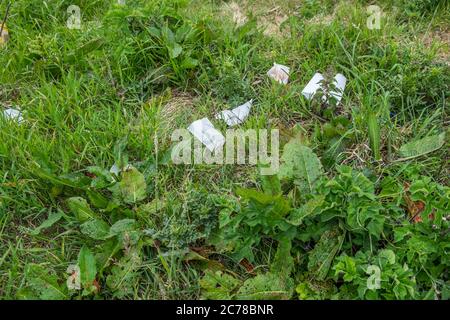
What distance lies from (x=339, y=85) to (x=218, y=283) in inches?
50.8

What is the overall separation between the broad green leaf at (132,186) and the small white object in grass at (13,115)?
750 mm

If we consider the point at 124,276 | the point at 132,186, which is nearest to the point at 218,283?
the point at 124,276

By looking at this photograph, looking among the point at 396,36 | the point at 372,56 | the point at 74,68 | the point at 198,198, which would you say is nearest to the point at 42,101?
the point at 74,68

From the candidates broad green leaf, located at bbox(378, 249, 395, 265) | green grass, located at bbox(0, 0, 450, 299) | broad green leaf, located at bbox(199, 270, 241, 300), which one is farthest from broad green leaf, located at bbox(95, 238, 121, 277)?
broad green leaf, located at bbox(378, 249, 395, 265)

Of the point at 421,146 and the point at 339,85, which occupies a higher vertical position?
the point at 339,85

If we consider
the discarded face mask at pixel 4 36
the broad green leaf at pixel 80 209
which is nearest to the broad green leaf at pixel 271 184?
the broad green leaf at pixel 80 209

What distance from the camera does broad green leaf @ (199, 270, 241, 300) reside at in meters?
2.25

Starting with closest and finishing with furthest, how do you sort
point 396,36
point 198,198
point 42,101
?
point 198,198, point 42,101, point 396,36

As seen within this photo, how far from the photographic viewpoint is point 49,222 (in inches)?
98.0

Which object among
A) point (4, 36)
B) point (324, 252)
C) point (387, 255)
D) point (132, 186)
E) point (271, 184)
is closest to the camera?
point (387, 255)

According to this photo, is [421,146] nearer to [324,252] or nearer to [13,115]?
[324,252]

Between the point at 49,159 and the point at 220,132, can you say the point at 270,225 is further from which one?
the point at 49,159

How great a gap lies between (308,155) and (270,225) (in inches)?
15.9

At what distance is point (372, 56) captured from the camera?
9.95 feet
